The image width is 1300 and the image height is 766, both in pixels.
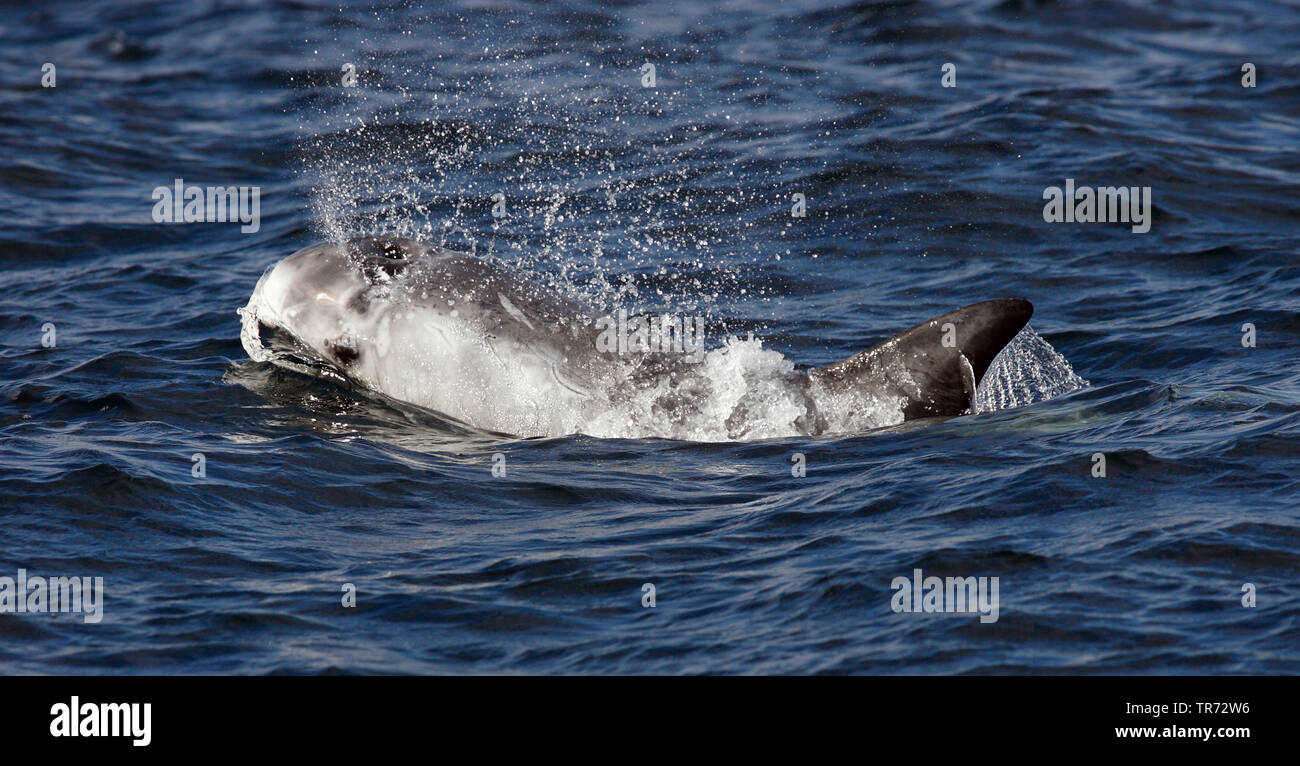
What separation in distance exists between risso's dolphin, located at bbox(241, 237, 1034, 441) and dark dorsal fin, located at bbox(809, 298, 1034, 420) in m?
0.01

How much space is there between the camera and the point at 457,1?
86.3 feet

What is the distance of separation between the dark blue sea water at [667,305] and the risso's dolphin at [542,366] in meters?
0.22

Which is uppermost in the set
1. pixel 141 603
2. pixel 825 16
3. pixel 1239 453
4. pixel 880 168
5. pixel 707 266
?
pixel 825 16

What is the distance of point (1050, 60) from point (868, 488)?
15.3 meters

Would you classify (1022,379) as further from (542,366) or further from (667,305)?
(667,305)

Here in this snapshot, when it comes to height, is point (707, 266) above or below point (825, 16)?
below

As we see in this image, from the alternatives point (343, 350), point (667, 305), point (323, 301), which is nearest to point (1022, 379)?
point (667, 305)

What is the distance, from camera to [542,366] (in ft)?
33.0

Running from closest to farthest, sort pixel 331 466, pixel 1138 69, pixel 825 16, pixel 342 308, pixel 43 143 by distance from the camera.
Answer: pixel 331 466
pixel 342 308
pixel 43 143
pixel 1138 69
pixel 825 16

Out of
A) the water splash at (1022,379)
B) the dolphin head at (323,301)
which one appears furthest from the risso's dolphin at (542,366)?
the water splash at (1022,379)

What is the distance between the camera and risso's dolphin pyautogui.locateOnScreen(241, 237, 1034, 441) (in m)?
9.98

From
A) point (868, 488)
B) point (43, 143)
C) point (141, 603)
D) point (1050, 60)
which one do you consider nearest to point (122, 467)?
point (141, 603)

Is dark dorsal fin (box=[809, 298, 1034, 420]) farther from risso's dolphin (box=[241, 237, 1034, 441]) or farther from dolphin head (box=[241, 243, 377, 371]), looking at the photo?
dolphin head (box=[241, 243, 377, 371])

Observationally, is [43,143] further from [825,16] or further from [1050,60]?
[1050,60]
